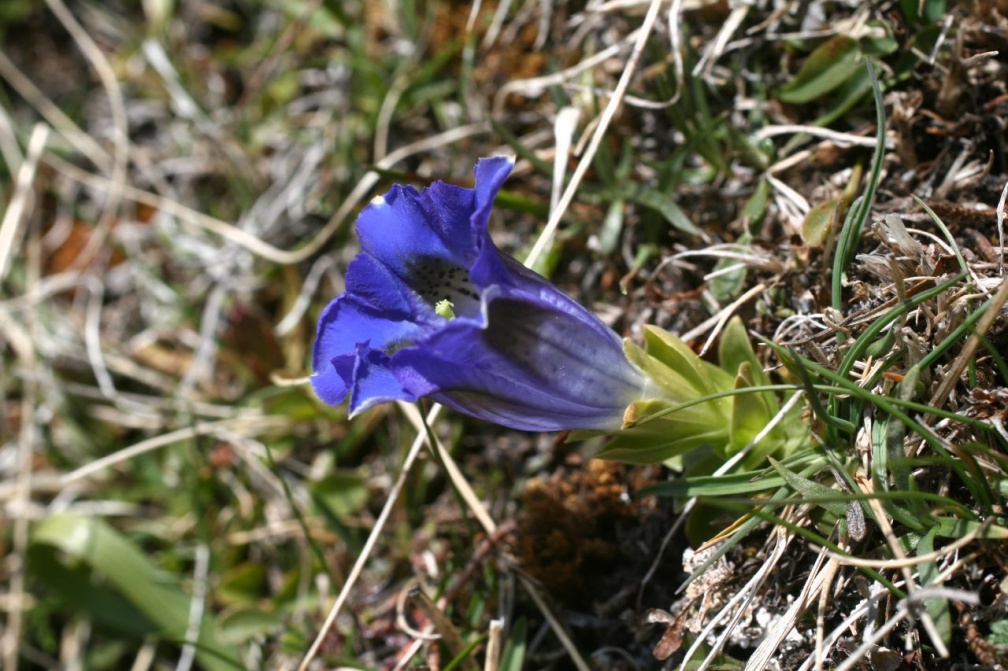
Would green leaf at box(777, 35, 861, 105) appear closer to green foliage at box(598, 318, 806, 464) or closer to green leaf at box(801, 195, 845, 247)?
green leaf at box(801, 195, 845, 247)

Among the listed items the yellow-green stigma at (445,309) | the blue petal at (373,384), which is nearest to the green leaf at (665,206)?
the yellow-green stigma at (445,309)

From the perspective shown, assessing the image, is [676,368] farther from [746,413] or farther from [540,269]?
[540,269]

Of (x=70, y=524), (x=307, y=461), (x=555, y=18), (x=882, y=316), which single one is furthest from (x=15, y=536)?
(x=882, y=316)

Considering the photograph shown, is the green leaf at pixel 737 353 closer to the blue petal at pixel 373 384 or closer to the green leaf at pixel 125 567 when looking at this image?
the blue petal at pixel 373 384

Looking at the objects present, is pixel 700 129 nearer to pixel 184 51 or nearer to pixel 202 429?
pixel 202 429

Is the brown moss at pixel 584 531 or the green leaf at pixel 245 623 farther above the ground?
the brown moss at pixel 584 531

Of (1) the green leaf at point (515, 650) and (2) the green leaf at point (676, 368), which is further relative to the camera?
(1) the green leaf at point (515, 650)
